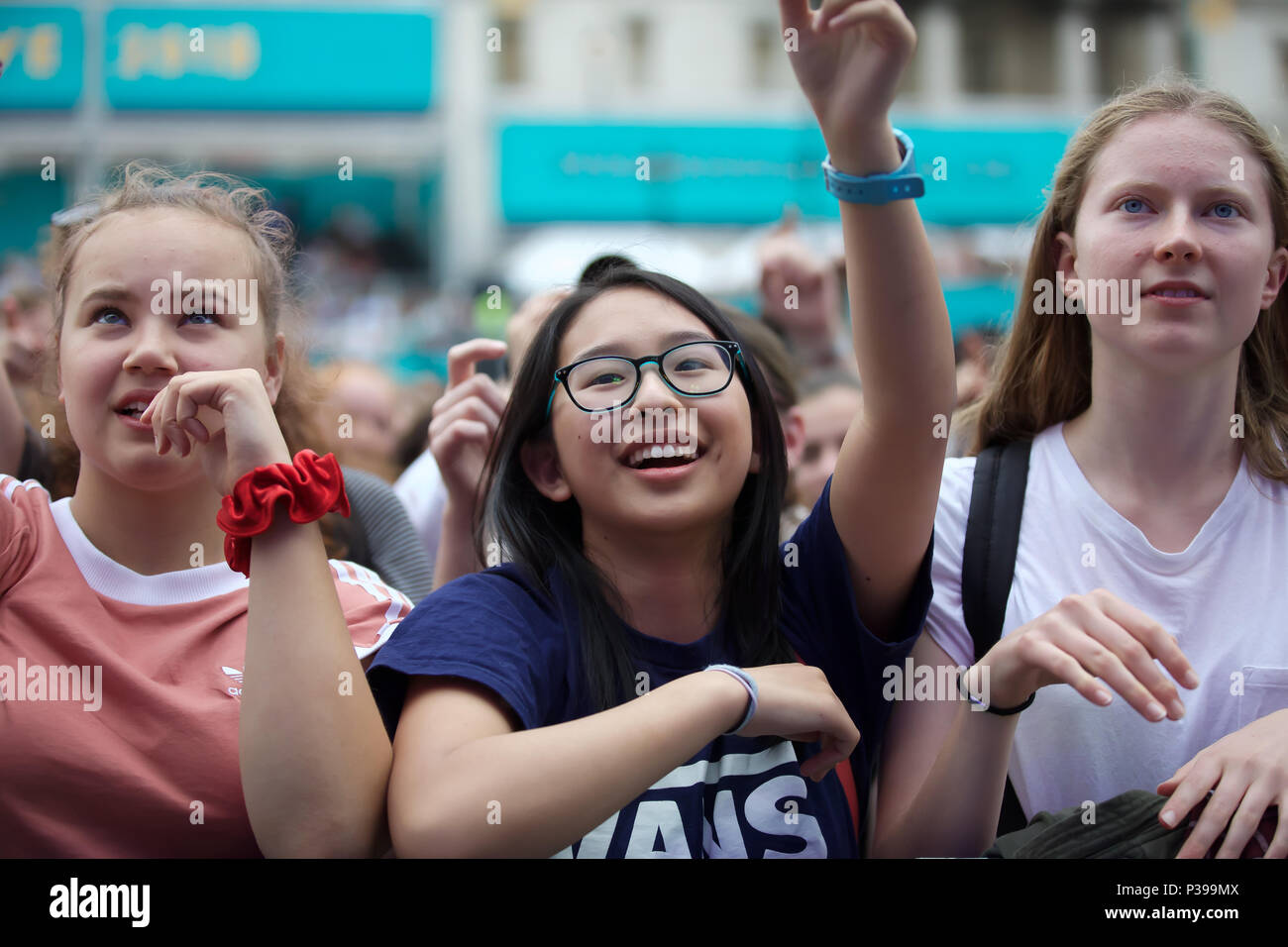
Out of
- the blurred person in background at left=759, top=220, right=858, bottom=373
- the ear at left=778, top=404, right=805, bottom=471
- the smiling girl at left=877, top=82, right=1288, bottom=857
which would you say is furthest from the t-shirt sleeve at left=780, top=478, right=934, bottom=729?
the blurred person in background at left=759, top=220, right=858, bottom=373

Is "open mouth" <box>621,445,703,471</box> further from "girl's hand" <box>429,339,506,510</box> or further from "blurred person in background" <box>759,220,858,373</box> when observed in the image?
"blurred person in background" <box>759,220,858,373</box>

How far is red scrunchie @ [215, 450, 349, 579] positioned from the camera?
1398mm

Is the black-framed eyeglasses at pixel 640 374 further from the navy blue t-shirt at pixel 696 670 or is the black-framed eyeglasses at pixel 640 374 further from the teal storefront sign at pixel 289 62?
the teal storefront sign at pixel 289 62

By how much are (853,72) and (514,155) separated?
1306cm

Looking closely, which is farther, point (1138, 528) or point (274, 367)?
point (274, 367)

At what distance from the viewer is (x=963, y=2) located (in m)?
20.0

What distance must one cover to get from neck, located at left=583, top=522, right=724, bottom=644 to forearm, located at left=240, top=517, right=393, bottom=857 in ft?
1.42

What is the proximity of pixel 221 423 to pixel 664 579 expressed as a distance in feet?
2.11

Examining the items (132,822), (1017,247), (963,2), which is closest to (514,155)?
(963,2)

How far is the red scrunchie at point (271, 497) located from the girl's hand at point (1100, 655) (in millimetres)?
875

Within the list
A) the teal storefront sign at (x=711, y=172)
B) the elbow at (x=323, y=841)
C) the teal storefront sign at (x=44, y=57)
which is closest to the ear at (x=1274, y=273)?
the elbow at (x=323, y=841)

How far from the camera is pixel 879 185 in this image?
142 centimetres

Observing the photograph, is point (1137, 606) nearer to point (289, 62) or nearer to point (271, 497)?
point (271, 497)

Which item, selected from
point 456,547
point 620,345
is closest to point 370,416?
point 456,547
